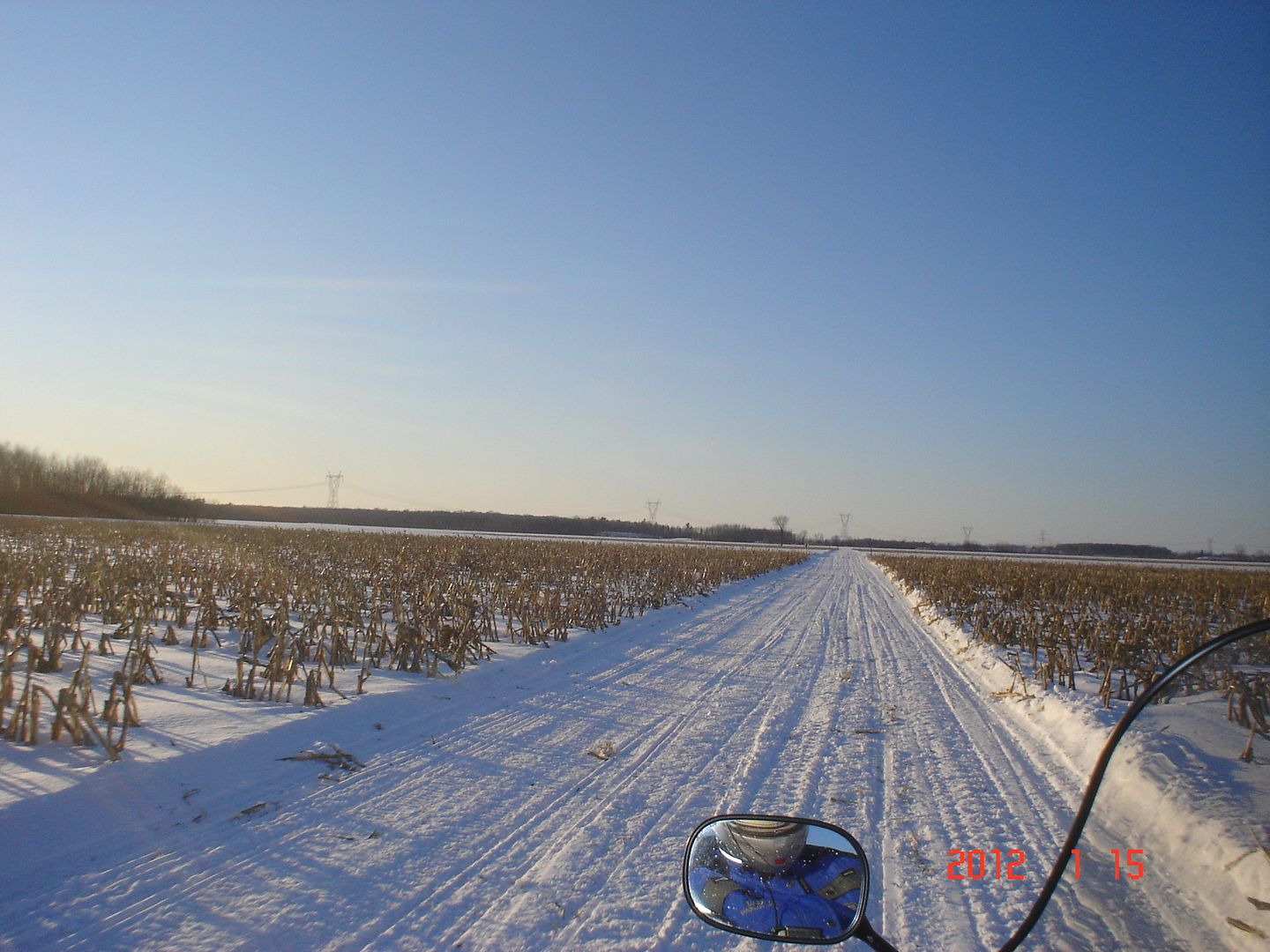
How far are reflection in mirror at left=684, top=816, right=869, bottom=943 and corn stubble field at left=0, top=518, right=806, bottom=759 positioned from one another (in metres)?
4.42

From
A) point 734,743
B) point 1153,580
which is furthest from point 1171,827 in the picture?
point 1153,580

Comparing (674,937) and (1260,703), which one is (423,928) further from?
(1260,703)

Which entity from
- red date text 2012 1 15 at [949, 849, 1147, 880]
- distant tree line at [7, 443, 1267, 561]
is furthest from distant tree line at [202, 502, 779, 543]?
red date text 2012 1 15 at [949, 849, 1147, 880]

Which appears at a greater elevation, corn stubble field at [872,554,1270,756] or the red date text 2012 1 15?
corn stubble field at [872,554,1270,756]

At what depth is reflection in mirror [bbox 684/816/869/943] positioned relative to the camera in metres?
1.75

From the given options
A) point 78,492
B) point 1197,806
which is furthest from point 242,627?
point 78,492

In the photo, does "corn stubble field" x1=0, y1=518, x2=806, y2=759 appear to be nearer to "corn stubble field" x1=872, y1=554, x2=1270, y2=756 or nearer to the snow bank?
the snow bank

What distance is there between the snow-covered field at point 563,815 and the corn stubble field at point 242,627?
13.6 inches

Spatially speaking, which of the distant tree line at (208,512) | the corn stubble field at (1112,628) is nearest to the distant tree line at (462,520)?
the distant tree line at (208,512)

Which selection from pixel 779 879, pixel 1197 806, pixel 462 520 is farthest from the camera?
pixel 462 520

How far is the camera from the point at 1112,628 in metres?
10.9

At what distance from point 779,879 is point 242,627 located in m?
8.46

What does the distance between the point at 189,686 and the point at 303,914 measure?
14.9ft

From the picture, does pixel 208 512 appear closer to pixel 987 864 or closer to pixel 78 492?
pixel 78 492
